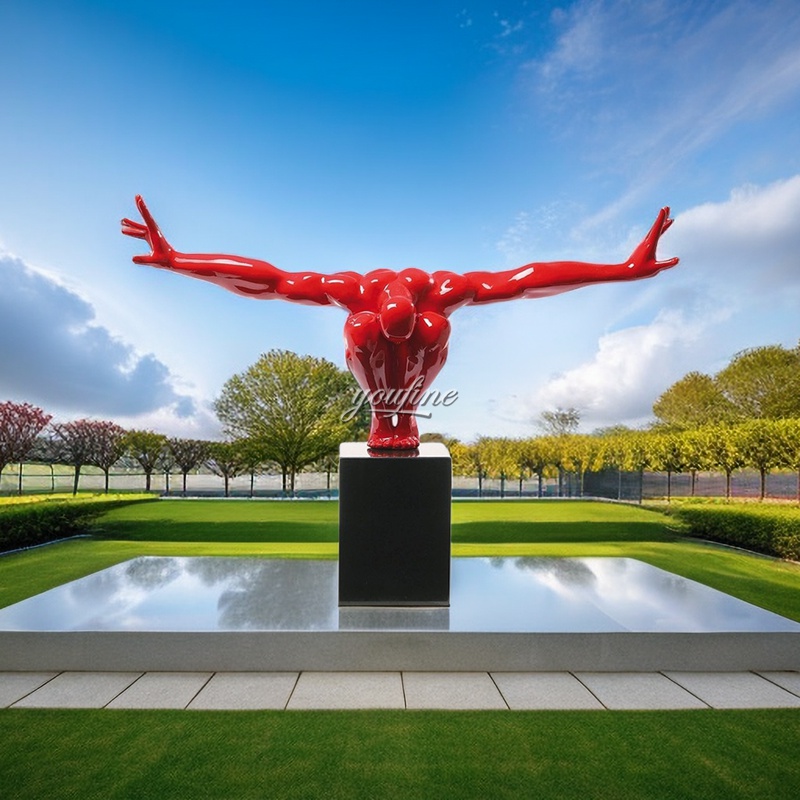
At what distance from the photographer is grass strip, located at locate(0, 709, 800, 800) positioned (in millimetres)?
2928

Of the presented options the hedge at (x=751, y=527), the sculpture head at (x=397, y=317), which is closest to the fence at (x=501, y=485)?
the hedge at (x=751, y=527)

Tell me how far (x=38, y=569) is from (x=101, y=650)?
5.71 m

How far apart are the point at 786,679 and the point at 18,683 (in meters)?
5.98

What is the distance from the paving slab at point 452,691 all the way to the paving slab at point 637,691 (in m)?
0.77

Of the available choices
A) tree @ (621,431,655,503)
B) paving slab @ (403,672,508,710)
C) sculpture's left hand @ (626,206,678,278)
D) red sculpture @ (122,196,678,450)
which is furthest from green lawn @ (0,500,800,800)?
tree @ (621,431,655,503)

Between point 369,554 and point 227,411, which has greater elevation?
point 227,411

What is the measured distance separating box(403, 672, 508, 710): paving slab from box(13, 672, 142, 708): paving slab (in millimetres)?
2155

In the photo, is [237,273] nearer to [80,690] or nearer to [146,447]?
[80,690]

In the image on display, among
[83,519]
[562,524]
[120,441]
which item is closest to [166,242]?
[83,519]

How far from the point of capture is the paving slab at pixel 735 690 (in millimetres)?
3961

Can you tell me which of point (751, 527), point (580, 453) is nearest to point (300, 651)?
point (751, 527)

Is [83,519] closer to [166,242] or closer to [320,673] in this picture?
[166,242]

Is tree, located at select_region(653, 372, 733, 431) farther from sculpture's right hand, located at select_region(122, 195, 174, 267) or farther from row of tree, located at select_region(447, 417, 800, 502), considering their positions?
sculpture's right hand, located at select_region(122, 195, 174, 267)

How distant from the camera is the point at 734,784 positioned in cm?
301
